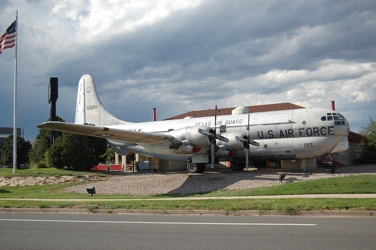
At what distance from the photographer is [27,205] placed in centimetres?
1581

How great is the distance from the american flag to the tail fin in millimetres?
7192

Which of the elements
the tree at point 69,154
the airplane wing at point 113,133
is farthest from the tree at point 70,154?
the airplane wing at point 113,133

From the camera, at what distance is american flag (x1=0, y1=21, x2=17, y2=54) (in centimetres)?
3014

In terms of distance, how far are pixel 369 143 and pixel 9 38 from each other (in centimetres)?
3373

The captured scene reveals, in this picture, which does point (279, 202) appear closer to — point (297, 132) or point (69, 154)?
point (297, 132)

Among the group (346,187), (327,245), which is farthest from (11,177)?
(327,245)

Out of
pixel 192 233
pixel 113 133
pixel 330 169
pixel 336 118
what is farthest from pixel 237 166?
pixel 192 233

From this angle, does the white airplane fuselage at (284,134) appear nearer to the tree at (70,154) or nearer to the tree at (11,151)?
the tree at (70,154)

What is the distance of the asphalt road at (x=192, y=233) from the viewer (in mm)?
7742

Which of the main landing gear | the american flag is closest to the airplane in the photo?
the main landing gear

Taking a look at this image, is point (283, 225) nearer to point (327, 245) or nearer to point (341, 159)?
point (327, 245)

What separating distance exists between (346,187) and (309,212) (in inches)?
228

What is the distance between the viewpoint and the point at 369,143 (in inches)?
1436

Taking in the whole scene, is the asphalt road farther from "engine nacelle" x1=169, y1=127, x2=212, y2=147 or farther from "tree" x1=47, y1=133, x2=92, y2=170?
"tree" x1=47, y1=133, x2=92, y2=170
